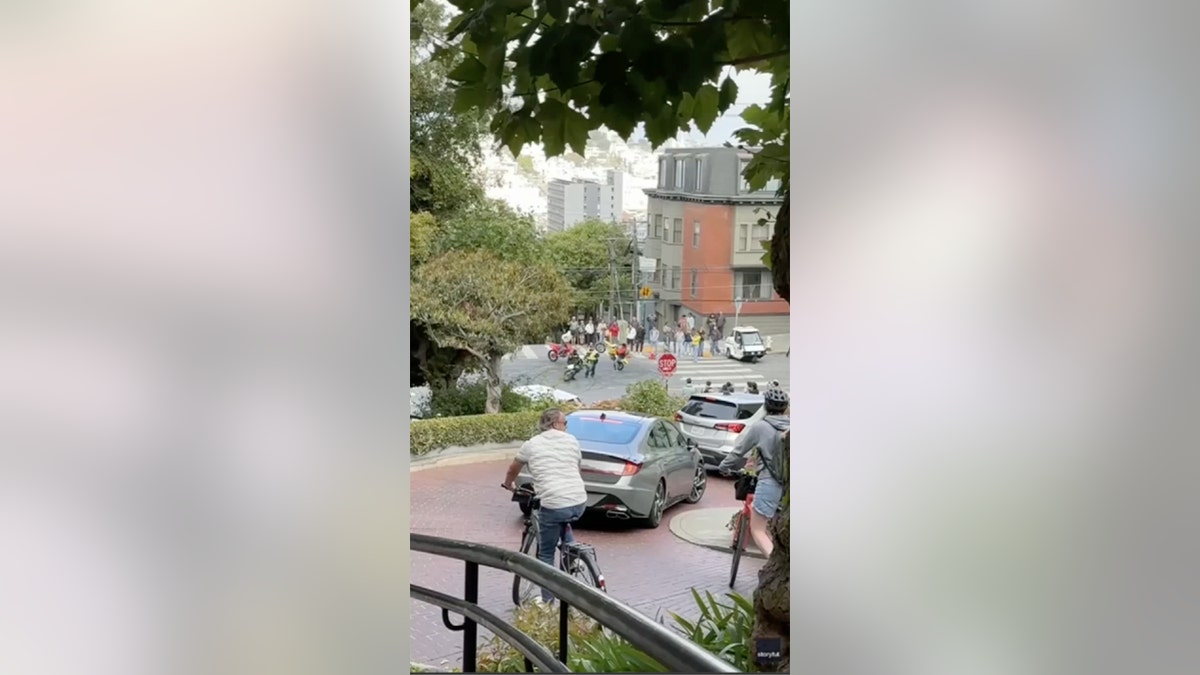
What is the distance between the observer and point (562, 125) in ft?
5.25

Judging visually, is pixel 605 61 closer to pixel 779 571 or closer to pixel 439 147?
pixel 439 147

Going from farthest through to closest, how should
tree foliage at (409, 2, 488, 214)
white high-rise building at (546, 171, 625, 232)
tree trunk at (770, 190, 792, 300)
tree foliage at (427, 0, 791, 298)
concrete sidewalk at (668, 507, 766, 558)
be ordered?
concrete sidewalk at (668, 507, 766, 558) < white high-rise building at (546, 171, 625, 232) < tree foliage at (409, 2, 488, 214) < tree trunk at (770, 190, 792, 300) < tree foliage at (427, 0, 791, 298)

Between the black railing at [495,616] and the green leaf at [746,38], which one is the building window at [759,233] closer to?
the green leaf at [746,38]

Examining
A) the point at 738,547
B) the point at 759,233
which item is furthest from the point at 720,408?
the point at 759,233

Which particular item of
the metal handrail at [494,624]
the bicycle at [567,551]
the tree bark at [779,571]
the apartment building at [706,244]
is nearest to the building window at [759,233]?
the apartment building at [706,244]

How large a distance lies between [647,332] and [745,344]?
28 cm

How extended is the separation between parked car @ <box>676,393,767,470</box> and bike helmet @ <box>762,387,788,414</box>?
0.7 inches

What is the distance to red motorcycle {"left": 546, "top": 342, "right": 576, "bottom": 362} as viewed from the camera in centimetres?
252
